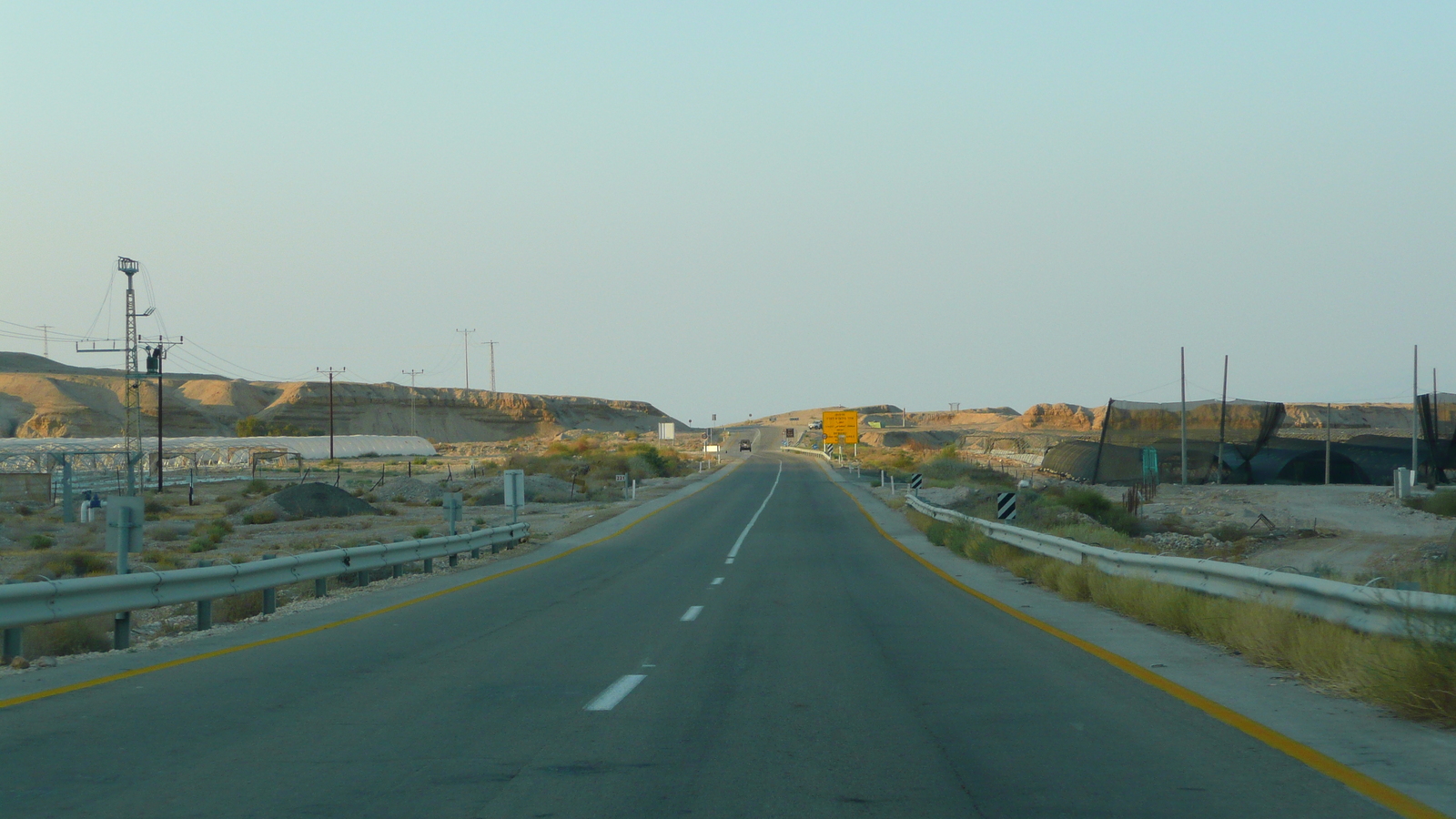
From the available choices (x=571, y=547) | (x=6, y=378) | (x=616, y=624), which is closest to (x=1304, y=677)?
(x=616, y=624)

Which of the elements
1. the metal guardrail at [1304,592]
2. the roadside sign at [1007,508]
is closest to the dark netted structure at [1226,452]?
the roadside sign at [1007,508]

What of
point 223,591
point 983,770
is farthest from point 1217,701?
point 223,591

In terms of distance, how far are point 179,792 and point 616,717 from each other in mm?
2701

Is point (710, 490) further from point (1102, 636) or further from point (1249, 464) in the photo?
point (1102, 636)

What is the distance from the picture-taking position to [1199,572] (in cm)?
1207

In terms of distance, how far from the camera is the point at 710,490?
5784 cm

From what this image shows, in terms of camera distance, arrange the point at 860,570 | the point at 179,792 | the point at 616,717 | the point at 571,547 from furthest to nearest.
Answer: the point at 571,547
the point at 860,570
the point at 616,717
the point at 179,792

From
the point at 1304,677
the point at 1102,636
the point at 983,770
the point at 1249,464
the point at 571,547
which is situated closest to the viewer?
the point at 983,770

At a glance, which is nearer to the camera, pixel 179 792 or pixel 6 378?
pixel 179 792

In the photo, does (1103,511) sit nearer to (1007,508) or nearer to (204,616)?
(1007,508)

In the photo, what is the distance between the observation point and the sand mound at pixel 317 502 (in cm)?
4212

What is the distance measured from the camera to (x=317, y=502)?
141ft

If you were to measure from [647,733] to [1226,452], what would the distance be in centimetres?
5137

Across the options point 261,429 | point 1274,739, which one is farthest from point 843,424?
point 261,429
